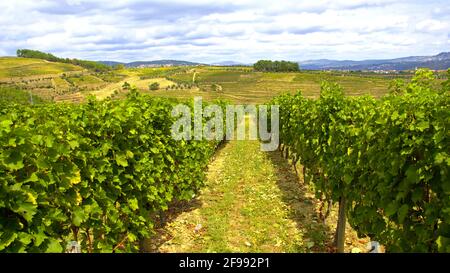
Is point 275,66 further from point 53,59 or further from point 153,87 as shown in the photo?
point 53,59

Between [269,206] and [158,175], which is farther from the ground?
[158,175]

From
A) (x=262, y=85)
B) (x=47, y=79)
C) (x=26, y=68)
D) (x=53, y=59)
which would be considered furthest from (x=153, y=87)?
(x=53, y=59)

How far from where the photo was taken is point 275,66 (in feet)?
466

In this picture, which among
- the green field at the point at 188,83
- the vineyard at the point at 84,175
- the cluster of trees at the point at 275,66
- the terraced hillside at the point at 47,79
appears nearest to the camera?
the vineyard at the point at 84,175

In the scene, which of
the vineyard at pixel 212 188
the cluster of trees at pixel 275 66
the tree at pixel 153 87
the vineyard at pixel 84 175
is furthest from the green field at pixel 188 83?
the vineyard at pixel 84 175

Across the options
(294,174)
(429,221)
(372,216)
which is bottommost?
(294,174)

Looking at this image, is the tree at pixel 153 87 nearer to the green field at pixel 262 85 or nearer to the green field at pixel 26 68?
the green field at pixel 262 85

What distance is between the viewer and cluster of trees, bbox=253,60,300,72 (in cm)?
13812

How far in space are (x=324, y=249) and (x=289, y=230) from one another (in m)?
1.32

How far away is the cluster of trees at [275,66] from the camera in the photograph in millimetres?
138125

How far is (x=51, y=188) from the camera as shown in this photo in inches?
174

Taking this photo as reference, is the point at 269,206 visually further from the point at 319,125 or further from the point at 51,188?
the point at 51,188

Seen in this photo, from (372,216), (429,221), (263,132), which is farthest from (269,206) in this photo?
(263,132)

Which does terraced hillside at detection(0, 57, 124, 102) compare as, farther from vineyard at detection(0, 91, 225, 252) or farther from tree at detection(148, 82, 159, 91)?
vineyard at detection(0, 91, 225, 252)
